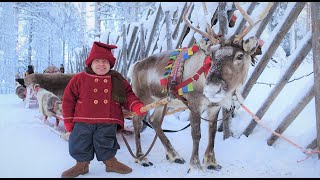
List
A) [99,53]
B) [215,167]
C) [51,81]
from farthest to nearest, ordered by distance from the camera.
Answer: [51,81], [215,167], [99,53]

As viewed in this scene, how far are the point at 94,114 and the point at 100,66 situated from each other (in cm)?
44

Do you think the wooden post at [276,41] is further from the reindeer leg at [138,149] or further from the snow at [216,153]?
the reindeer leg at [138,149]

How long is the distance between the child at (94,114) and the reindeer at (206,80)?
53 cm

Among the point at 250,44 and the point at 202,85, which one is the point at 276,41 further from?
the point at 202,85

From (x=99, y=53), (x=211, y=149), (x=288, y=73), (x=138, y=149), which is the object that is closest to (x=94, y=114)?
(x=99, y=53)

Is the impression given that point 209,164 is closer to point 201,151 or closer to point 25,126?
point 201,151

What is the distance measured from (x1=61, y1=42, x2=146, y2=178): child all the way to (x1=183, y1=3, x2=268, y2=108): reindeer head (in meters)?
0.83

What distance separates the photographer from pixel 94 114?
282 cm

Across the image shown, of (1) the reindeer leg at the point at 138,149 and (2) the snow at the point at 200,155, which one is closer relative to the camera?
(2) the snow at the point at 200,155

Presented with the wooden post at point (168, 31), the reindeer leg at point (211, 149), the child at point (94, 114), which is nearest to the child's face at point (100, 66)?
the child at point (94, 114)

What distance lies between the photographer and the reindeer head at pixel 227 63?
8.04 ft

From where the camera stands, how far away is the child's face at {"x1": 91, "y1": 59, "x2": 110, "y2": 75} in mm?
2898

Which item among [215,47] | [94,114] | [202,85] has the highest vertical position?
[215,47]

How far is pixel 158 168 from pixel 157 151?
745mm
